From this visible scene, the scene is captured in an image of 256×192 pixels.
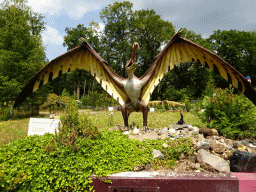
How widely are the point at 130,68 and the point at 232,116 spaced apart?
3225 mm

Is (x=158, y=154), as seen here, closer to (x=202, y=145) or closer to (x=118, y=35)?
(x=202, y=145)

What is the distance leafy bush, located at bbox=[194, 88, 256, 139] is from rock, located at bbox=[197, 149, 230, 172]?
1.73m

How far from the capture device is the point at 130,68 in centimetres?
412

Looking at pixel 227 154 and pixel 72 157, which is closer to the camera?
pixel 72 157

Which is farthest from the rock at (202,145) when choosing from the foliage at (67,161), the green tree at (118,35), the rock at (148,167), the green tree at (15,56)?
the green tree at (118,35)

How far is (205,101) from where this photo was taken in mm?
5082

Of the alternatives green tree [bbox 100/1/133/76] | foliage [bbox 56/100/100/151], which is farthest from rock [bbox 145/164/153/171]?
green tree [bbox 100/1/133/76]

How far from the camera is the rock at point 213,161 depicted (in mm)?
2738

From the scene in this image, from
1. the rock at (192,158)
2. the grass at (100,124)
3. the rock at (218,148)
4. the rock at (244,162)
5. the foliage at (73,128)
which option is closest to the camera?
the rock at (244,162)

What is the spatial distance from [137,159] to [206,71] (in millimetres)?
31016

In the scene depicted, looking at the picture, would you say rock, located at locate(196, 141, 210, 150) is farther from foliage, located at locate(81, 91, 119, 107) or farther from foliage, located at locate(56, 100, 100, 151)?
foliage, located at locate(81, 91, 119, 107)

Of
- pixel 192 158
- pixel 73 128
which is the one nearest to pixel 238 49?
pixel 192 158

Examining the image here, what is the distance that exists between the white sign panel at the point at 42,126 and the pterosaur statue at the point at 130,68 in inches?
24.5

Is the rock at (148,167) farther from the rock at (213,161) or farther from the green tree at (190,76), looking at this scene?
the green tree at (190,76)
